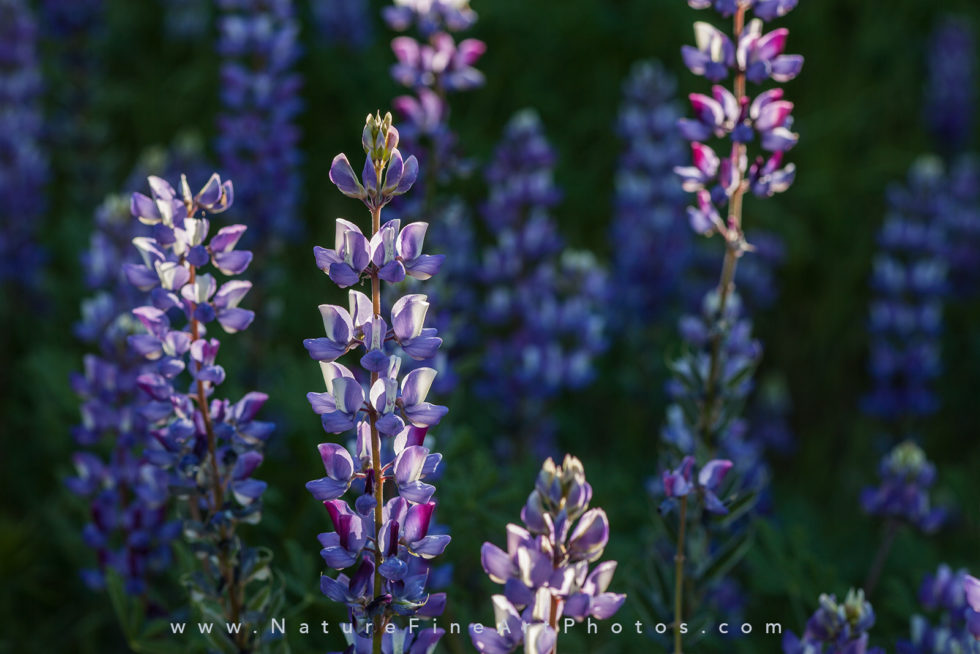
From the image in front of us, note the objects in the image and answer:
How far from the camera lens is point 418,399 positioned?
5.97 feet

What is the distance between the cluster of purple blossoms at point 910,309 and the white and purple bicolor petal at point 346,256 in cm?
344

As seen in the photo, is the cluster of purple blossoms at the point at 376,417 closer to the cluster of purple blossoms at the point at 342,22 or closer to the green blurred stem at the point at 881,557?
the green blurred stem at the point at 881,557

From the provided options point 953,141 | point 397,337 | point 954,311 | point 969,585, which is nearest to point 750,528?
point 969,585

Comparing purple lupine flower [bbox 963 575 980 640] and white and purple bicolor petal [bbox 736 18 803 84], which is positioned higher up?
white and purple bicolor petal [bbox 736 18 803 84]

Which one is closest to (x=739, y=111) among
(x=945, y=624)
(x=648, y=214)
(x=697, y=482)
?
(x=697, y=482)

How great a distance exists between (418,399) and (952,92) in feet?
18.9

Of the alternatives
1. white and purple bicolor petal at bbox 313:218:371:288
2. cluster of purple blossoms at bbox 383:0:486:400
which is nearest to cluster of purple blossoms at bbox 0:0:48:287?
cluster of purple blossoms at bbox 383:0:486:400

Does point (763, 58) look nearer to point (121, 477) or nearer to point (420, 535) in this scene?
point (420, 535)

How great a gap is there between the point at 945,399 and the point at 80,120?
461 cm

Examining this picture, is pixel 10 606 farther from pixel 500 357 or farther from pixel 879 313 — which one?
pixel 879 313

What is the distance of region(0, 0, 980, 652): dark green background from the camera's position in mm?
3314

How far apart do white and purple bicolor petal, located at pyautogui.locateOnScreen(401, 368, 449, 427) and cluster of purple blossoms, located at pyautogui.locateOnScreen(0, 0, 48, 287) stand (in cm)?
356

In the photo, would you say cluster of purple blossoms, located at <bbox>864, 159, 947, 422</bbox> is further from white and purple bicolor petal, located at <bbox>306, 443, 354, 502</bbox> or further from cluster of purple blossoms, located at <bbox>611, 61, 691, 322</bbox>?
white and purple bicolor petal, located at <bbox>306, 443, 354, 502</bbox>

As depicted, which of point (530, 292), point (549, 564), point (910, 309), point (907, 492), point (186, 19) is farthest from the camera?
point (186, 19)
